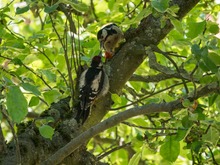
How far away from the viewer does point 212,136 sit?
1988 millimetres

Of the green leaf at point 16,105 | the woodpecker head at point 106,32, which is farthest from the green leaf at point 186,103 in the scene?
the woodpecker head at point 106,32

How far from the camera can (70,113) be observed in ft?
8.20

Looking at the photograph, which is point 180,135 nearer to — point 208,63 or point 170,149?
point 170,149

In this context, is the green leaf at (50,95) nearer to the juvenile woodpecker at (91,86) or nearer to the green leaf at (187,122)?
the juvenile woodpecker at (91,86)

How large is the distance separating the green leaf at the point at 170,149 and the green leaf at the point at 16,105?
84cm

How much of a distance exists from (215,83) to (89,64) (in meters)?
0.95

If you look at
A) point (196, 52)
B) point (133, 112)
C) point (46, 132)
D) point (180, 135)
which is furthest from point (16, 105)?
point (180, 135)

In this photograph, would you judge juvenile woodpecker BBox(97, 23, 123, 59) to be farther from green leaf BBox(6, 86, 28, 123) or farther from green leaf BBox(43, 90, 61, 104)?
green leaf BBox(6, 86, 28, 123)

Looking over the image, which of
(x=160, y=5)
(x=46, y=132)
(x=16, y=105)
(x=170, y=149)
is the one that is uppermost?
(x=160, y=5)

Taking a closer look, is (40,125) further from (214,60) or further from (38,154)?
(214,60)

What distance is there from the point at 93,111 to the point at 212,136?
73cm

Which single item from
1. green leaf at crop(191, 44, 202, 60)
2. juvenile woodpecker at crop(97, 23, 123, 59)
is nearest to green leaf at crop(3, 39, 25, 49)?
juvenile woodpecker at crop(97, 23, 123, 59)

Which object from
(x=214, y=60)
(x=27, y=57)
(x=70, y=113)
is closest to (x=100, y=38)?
(x=27, y=57)

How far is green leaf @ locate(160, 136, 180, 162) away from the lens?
2277mm
